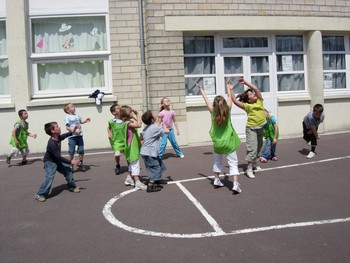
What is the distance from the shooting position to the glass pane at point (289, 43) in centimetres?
1271

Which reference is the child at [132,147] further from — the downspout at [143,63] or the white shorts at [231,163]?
the downspout at [143,63]

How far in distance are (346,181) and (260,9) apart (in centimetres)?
684

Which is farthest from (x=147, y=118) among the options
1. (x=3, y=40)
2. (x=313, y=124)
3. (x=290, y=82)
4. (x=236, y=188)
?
(x=290, y=82)

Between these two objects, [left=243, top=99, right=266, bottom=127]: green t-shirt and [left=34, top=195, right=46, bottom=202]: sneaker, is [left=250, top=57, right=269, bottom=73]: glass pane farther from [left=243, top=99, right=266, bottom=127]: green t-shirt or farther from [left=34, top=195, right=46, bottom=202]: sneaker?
[left=34, top=195, right=46, bottom=202]: sneaker

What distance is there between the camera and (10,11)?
10.9 metres

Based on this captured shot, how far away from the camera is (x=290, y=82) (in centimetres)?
1298

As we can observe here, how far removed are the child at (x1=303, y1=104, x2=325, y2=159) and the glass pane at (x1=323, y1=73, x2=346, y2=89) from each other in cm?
479

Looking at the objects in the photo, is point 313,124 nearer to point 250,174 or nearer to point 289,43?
point 250,174

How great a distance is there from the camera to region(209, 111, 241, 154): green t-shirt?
636 centimetres

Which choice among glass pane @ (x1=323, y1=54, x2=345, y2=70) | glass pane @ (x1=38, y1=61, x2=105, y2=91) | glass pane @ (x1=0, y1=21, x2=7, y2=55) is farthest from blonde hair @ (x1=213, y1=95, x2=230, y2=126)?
glass pane @ (x1=323, y1=54, x2=345, y2=70)

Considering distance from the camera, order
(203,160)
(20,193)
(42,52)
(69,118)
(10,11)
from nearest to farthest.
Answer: (20,193)
(69,118)
(203,160)
(10,11)
(42,52)

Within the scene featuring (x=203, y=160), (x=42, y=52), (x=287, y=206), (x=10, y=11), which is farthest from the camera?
(x=42, y=52)

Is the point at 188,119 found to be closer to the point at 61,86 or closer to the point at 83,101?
the point at 83,101

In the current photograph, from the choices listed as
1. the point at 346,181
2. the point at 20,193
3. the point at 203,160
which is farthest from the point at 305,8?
the point at 20,193
